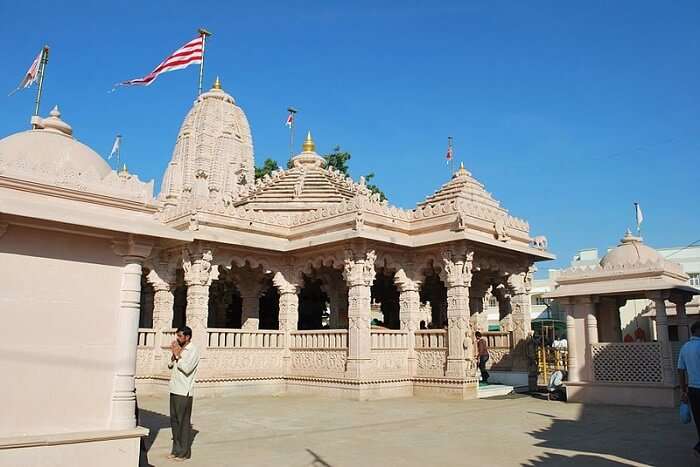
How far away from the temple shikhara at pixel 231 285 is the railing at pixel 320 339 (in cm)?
4

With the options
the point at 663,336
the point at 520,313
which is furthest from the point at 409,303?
the point at 663,336

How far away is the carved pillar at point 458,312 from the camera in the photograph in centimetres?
1398

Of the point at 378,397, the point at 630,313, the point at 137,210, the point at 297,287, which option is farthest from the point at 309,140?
the point at 630,313

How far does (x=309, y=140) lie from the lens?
72.9ft

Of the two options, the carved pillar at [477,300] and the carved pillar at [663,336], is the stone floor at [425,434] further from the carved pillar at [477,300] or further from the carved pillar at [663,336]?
the carved pillar at [477,300]

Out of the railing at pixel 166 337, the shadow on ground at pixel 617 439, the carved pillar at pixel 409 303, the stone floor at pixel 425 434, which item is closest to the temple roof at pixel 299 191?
the carved pillar at pixel 409 303

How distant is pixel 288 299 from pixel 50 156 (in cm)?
1006

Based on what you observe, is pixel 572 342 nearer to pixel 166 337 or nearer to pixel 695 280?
pixel 166 337

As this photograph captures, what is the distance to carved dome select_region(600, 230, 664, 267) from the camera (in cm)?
1349

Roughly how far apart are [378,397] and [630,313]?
27.1m

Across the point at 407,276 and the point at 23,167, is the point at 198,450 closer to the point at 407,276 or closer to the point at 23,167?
the point at 23,167

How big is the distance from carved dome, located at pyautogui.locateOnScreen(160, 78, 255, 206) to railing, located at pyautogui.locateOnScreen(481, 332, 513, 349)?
14658 mm

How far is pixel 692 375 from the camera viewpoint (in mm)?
6816

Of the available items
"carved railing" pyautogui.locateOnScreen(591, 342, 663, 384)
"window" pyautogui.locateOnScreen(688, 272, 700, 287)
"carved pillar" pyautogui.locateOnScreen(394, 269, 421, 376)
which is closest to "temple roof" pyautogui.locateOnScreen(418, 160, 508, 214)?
"carved pillar" pyautogui.locateOnScreen(394, 269, 421, 376)
